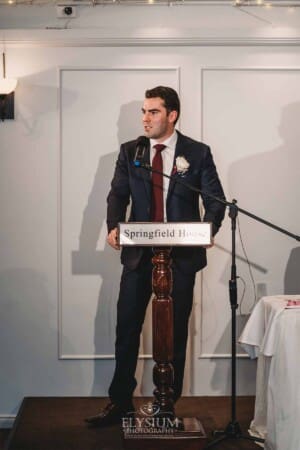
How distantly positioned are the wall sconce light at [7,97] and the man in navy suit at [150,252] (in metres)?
0.91

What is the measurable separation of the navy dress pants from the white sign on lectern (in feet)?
2.11

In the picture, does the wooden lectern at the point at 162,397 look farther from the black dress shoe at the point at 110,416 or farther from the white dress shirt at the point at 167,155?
the white dress shirt at the point at 167,155

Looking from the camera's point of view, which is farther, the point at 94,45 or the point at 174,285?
the point at 94,45

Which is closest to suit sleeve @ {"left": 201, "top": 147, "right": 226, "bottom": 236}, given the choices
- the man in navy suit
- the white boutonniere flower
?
the man in navy suit

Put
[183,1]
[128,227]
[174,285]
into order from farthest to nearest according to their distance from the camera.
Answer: [183,1] < [174,285] < [128,227]

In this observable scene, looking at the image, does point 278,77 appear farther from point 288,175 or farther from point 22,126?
point 22,126

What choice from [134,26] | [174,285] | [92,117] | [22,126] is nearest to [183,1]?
[134,26]

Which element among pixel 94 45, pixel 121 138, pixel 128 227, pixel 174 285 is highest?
pixel 94 45

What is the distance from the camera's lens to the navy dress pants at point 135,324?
3820mm

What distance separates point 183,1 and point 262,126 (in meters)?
0.89

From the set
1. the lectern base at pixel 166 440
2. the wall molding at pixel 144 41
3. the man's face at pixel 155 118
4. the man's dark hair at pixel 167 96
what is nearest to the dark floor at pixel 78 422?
the lectern base at pixel 166 440

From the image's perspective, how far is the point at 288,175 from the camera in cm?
449

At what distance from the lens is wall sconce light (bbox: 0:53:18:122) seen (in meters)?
4.30

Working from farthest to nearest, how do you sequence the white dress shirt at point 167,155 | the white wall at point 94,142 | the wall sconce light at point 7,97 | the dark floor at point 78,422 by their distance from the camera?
the white wall at point 94,142 → the wall sconce light at point 7,97 → the white dress shirt at point 167,155 → the dark floor at point 78,422
